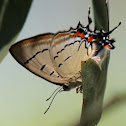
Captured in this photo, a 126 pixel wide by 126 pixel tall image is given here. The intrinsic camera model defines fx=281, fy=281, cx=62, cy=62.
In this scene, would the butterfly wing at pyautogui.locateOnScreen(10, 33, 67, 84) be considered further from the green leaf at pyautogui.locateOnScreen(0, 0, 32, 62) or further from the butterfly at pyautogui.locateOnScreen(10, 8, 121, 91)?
the green leaf at pyautogui.locateOnScreen(0, 0, 32, 62)

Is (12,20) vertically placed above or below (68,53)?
above

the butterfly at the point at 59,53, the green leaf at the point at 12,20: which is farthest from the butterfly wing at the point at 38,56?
the green leaf at the point at 12,20

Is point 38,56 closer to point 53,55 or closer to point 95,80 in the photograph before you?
point 53,55

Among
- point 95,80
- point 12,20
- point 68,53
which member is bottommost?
point 68,53

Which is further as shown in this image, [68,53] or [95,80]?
[68,53]

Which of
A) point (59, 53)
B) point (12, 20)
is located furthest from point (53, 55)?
point (12, 20)
